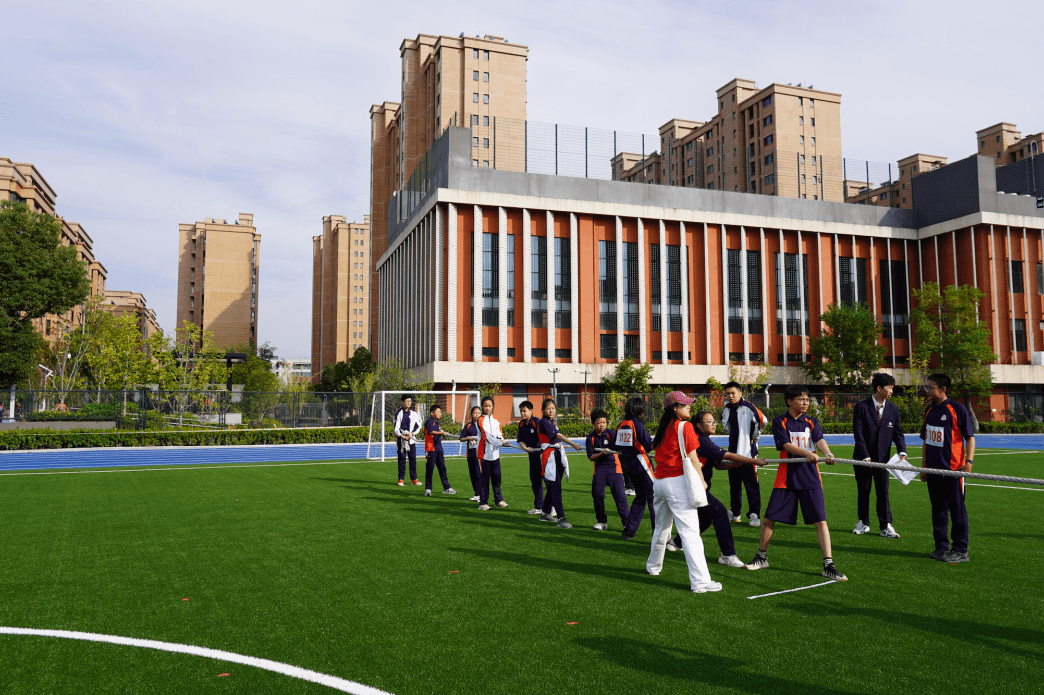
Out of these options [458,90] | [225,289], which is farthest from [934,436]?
[225,289]

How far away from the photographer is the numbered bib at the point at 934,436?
314 inches

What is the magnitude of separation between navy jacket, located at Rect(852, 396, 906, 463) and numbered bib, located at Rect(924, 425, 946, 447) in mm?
1146

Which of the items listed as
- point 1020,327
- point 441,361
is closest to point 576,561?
point 441,361

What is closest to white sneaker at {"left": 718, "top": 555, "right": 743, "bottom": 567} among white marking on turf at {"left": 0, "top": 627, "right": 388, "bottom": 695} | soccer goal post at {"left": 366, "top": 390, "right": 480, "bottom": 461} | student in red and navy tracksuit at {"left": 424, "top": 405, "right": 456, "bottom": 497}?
white marking on turf at {"left": 0, "top": 627, "right": 388, "bottom": 695}

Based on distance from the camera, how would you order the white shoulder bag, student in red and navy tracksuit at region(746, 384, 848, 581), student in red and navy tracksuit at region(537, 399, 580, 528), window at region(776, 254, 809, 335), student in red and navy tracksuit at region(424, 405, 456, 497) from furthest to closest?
window at region(776, 254, 809, 335), student in red and navy tracksuit at region(424, 405, 456, 497), student in red and navy tracksuit at region(537, 399, 580, 528), student in red and navy tracksuit at region(746, 384, 848, 581), the white shoulder bag

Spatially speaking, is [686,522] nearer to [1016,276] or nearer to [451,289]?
[451,289]

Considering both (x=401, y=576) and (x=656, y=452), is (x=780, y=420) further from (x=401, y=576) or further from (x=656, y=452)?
(x=401, y=576)

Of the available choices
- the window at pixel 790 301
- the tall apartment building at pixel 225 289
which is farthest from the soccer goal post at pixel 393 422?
the tall apartment building at pixel 225 289

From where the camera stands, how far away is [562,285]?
47.7 metres

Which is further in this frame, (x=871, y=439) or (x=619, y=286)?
(x=619, y=286)

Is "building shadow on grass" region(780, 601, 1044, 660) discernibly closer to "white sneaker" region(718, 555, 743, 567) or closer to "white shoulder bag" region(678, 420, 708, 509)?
"white shoulder bag" region(678, 420, 708, 509)

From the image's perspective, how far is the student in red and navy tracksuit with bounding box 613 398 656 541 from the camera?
29.0 feet

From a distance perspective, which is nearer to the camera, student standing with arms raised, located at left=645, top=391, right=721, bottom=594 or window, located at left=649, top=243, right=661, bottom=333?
student standing with arms raised, located at left=645, top=391, right=721, bottom=594

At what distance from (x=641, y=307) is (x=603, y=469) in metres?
39.5
